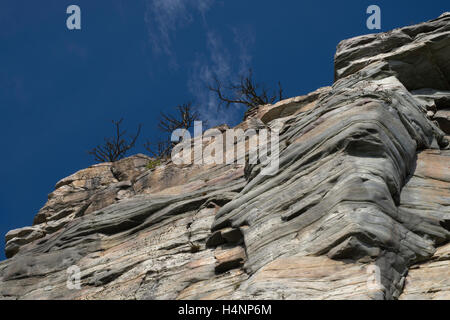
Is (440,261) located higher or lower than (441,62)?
lower

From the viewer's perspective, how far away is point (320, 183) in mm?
10305

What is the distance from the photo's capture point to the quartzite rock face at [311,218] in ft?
28.0

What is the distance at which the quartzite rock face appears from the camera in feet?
28.0

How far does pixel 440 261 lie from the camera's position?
8875 millimetres

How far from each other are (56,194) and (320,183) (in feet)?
41.0

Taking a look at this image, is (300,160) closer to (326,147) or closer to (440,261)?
(326,147)

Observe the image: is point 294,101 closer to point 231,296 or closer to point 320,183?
point 320,183

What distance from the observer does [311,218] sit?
9.67 metres
